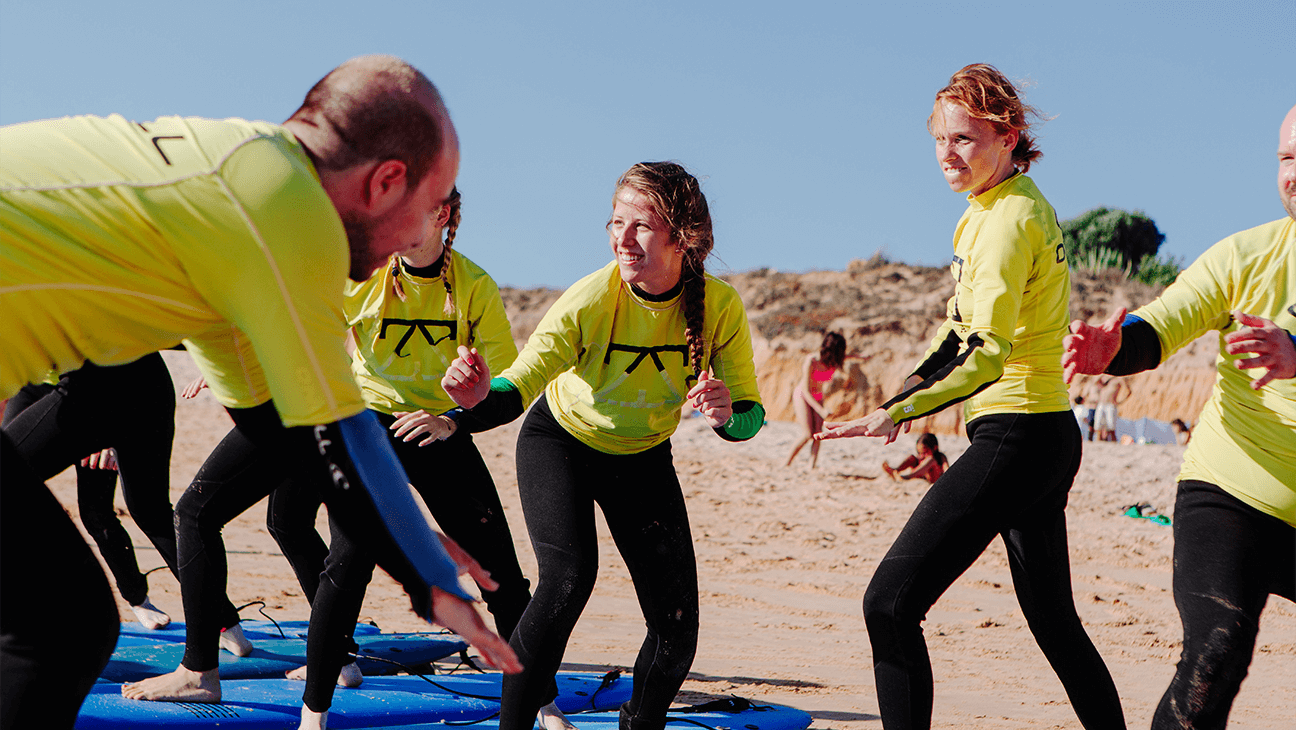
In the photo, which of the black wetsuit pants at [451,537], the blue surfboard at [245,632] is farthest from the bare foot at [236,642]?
the black wetsuit pants at [451,537]

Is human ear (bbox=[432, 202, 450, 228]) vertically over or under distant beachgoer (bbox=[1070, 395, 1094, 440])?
over

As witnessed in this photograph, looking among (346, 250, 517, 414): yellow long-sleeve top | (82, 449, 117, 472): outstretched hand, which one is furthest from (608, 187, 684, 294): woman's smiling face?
(82, 449, 117, 472): outstretched hand

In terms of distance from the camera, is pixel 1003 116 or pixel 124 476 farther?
pixel 124 476

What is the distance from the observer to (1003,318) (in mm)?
3113

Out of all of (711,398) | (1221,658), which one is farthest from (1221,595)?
(711,398)

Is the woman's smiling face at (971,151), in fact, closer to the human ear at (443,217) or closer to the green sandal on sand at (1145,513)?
the human ear at (443,217)

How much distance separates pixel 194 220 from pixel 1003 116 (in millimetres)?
2585

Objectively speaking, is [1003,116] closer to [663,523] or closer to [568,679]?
[663,523]

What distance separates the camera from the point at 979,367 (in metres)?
3.05

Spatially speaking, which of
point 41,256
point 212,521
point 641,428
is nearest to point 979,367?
point 641,428

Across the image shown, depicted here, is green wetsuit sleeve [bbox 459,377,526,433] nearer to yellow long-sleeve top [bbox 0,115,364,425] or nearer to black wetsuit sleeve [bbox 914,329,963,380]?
black wetsuit sleeve [bbox 914,329,963,380]

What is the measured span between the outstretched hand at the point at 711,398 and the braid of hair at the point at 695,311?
164 mm

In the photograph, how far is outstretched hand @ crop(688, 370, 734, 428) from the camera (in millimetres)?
3287

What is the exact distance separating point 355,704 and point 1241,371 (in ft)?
10.9
